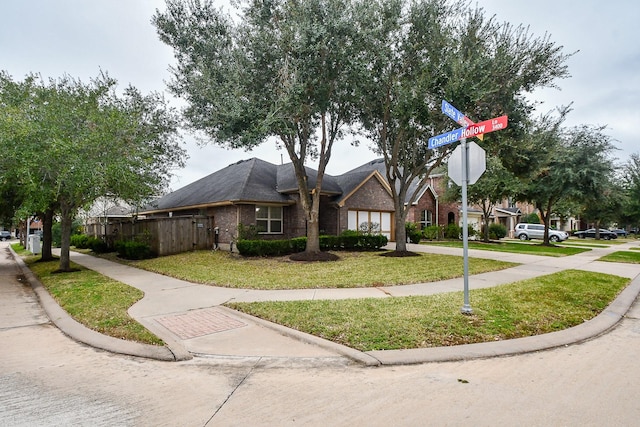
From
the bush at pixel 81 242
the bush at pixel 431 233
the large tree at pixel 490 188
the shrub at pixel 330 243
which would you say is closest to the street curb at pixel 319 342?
the shrub at pixel 330 243

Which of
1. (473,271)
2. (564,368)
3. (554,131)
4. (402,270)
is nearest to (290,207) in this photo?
(402,270)

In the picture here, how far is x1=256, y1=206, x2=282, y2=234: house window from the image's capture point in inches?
761

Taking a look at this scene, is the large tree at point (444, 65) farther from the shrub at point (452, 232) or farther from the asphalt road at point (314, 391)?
the shrub at point (452, 232)

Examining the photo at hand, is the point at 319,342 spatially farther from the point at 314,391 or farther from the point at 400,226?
the point at 400,226

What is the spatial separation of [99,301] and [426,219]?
88.2 feet

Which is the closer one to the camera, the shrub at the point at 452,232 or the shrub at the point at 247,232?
the shrub at the point at 247,232

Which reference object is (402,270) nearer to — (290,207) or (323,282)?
(323,282)

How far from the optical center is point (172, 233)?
17.7 metres

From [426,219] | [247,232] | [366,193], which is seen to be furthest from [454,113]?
[426,219]

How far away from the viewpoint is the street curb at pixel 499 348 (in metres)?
4.25

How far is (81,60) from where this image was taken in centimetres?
1386

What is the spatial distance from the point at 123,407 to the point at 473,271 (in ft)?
34.4

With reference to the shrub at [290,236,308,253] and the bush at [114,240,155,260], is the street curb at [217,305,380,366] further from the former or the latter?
the bush at [114,240,155,260]

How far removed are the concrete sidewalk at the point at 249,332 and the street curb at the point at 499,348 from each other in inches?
0.5
